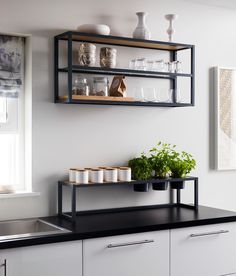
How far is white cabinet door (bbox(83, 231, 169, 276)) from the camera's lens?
2.96 meters

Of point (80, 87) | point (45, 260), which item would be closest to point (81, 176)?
point (80, 87)

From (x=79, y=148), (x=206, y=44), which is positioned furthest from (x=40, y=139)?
(x=206, y=44)

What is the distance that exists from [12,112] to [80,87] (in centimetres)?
48

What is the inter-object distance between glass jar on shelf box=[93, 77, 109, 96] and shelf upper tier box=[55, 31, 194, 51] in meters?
0.27

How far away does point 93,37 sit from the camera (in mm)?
3379

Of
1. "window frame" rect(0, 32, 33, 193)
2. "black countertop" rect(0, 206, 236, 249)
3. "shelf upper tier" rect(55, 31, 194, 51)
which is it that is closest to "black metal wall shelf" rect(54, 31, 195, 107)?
"shelf upper tier" rect(55, 31, 194, 51)

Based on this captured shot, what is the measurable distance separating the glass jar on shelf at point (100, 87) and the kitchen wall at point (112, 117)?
176mm

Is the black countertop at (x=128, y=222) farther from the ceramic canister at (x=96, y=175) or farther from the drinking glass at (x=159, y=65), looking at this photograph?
the drinking glass at (x=159, y=65)

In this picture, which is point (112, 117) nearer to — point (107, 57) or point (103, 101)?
point (103, 101)

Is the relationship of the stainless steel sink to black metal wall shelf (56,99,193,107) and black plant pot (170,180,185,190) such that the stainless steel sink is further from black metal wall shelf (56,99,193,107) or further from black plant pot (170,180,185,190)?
black plant pot (170,180,185,190)

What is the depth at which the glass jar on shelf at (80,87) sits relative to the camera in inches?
134

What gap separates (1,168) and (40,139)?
0.33 metres

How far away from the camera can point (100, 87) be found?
3.48m

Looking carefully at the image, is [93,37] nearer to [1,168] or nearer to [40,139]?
[40,139]
